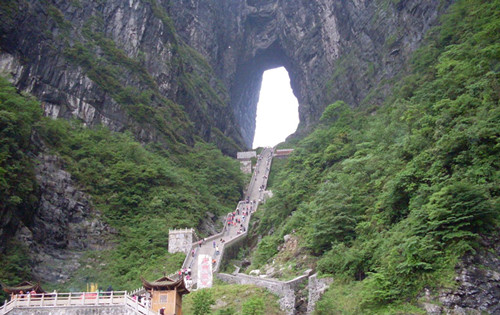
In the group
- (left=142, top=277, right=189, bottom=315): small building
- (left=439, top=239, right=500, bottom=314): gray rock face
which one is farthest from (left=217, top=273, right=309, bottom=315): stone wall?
(left=439, top=239, right=500, bottom=314): gray rock face

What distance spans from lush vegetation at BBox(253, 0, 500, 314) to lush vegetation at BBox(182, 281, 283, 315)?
2644mm

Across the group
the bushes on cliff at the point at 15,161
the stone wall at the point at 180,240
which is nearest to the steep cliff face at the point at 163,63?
the bushes on cliff at the point at 15,161

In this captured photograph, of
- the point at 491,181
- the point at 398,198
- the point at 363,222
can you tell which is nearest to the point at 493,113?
the point at 491,181

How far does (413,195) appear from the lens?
19.4 metres

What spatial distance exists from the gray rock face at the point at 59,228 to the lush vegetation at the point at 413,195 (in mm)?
11656

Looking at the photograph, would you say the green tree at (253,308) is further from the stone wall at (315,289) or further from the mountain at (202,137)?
the mountain at (202,137)

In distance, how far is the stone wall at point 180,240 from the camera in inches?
1241

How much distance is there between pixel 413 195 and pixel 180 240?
1743 cm

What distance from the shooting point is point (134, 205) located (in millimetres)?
35906

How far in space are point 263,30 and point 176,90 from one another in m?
37.5

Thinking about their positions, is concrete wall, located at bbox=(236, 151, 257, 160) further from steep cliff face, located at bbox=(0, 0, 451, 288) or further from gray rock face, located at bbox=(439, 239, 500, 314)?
gray rock face, located at bbox=(439, 239, 500, 314)

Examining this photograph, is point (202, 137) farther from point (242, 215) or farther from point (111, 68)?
point (242, 215)

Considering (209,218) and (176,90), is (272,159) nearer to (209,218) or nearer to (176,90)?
(176,90)

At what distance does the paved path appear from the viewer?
97.6 ft
